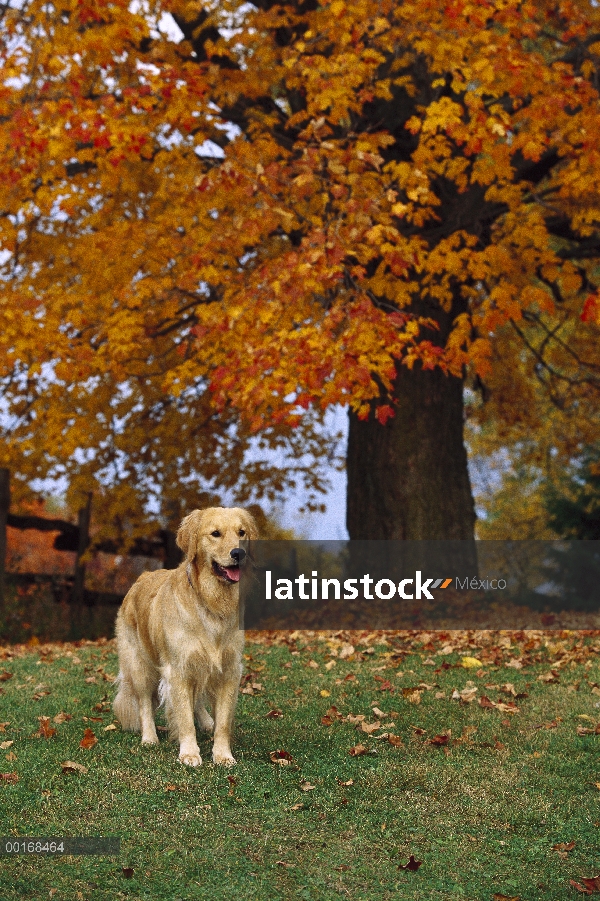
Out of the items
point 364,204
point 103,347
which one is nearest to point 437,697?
point 364,204

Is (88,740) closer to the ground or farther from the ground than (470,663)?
closer to the ground

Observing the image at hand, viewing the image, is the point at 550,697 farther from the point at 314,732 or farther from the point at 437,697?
the point at 314,732

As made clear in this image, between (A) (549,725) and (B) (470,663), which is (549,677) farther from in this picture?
(A) (549,725)

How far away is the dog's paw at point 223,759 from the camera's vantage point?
604 cm

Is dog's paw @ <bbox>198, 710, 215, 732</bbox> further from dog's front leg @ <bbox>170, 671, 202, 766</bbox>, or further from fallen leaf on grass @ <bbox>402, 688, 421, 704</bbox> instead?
fallen leaf on grass @ <bbox>402, 688, 421, 704</bbox>

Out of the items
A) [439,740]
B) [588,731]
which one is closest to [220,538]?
[439,740]

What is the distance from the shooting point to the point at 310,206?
554 inches

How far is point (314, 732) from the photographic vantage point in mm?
7082

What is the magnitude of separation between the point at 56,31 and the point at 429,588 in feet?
30.6

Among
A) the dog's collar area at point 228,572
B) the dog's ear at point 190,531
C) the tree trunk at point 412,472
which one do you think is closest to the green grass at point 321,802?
the dog's collar area at point 228,572

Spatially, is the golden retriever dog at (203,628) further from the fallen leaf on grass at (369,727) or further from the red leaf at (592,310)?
the red leaf at (592,310)

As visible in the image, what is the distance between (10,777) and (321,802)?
6.14 feet

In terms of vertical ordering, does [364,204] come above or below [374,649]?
above

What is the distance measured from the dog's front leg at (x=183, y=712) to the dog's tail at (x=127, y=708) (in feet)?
2.66
